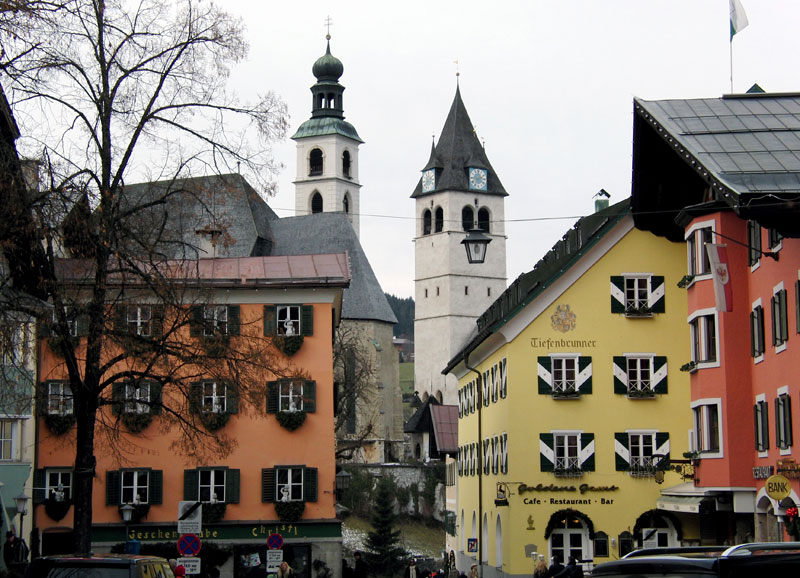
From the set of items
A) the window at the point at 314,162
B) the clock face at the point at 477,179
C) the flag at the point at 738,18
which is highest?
the window at the point at 314,162

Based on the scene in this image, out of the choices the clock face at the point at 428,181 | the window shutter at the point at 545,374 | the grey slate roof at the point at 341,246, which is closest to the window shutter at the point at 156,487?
the window shutter at the point at 545,374

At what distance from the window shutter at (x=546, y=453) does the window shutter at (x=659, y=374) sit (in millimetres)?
3320

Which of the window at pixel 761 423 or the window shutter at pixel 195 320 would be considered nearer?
the window shutter at pixel 195 320

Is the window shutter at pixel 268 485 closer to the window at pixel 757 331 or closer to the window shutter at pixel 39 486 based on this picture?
the window shutter at pixel 39 486

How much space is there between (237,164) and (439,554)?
5979cm

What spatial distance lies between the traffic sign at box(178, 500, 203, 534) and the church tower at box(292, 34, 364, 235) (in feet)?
339

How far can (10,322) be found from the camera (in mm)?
16484

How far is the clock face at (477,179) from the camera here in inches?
4983

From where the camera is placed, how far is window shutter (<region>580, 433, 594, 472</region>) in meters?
37.3

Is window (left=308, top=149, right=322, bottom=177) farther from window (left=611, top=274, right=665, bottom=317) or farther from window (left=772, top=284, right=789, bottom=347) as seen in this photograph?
window (left=772, top=284, right=789, bottom=347)

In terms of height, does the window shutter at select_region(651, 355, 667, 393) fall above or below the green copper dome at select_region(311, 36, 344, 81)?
below

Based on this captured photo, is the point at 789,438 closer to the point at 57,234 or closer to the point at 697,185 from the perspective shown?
the point at 697,185

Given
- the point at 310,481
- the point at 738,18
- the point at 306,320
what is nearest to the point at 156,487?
the point at 310,481

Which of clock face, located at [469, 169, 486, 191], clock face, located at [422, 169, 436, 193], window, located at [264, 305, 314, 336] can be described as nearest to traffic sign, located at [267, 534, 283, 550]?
window, located at [264, 305, 314, 336]
